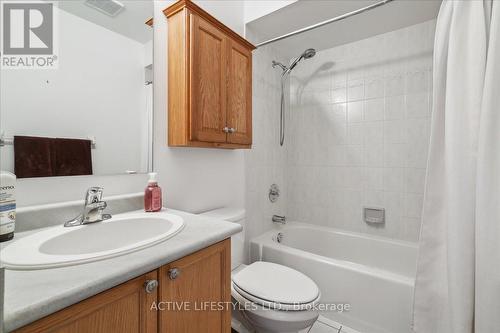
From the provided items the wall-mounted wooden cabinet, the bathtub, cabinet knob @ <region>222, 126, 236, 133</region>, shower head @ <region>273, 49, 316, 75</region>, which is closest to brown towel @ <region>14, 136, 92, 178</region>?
the wall-mounted wooden cabinet

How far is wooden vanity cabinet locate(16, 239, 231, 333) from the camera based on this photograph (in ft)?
1.49

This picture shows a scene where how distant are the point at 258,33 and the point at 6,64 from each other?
1652 mm

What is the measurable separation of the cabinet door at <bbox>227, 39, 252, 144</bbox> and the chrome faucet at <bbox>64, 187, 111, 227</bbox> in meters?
0.72

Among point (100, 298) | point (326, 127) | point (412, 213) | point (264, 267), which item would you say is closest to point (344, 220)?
point (412, 213)

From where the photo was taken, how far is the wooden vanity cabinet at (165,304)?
0.45 meters

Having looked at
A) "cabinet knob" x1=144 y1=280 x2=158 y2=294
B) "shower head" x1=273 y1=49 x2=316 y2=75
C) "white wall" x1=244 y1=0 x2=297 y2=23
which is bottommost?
"cabinet knob" x1=144 y1=280 x2=158 y2=294

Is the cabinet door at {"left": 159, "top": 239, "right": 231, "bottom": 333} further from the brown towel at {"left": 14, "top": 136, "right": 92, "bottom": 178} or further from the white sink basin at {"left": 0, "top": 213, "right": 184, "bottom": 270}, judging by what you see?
the brown towel at {"left": 14, "top": 136, "right": 92, "bottom": 178}

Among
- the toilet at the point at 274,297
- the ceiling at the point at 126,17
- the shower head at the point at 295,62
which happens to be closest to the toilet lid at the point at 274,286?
the toilet at the point at 274,297

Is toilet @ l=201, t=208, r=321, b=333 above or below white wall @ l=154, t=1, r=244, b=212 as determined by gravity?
below

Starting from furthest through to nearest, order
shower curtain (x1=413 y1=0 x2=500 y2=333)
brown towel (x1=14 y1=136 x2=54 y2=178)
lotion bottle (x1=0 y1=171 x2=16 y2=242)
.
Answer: shower curtain (x1=413 y1=0 x2=500 y2=333) < brown towel (x1=14 y1=136 x2=54 y2=178) < lotion bottle (x1=0 y1=171 x2=16 y2=242)

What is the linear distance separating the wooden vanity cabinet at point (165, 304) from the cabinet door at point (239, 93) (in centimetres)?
79

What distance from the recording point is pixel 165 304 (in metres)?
0.60

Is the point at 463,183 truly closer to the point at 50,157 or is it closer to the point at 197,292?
the point at 197,292

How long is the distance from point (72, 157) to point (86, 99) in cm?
24
